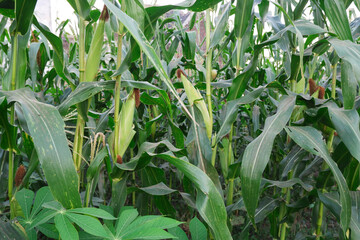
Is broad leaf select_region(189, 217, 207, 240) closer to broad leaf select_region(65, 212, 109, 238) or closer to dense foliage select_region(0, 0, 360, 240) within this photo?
dense foliage select_region(0, 0, 360, 240)

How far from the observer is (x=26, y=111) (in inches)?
24.2

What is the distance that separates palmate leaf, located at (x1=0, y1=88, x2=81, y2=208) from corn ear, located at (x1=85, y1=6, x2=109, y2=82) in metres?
0.29

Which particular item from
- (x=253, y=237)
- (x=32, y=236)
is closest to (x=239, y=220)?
(x=253, y=237)

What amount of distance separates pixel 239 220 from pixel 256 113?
0.59 metres

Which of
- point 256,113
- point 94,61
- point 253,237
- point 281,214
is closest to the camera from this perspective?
point 94,61

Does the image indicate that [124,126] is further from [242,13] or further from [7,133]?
[242,13]

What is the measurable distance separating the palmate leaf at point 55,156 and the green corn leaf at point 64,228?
0.14 feet

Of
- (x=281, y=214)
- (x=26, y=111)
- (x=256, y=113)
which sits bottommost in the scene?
(x=281, y=214)

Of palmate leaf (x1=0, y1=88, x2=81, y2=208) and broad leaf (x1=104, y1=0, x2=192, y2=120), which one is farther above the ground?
broad leaf (x1=104, y1=0, x2=192, y2=120)

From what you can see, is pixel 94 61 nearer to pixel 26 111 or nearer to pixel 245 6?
pixel 26 111

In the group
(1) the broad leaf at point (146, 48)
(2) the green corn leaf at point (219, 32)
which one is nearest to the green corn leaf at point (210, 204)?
(1) the broad leaf at point (146, 48)

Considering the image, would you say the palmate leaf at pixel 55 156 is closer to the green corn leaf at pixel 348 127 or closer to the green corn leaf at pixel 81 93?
the green corn leaf at pixel 81 93

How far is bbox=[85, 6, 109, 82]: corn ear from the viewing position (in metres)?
0.82

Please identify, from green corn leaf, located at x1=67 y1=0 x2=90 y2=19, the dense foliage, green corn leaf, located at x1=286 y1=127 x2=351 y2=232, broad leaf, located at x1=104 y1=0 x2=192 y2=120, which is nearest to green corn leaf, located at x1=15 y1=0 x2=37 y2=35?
the dense foliage
